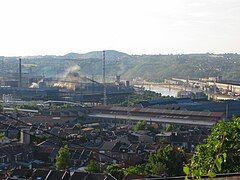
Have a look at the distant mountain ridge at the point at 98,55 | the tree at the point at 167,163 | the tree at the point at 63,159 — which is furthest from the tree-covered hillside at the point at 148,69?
the tree at the point at 167,163

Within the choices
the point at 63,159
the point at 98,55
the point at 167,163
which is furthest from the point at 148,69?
the point at 167,163

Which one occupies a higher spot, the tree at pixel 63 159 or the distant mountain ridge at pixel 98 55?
the distant mountain ridge at pixel 98 55

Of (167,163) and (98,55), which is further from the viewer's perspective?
(98,55)

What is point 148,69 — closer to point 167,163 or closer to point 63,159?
point 63,159

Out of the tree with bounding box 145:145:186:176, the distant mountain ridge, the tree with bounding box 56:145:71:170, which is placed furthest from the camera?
the distant mountain ridge

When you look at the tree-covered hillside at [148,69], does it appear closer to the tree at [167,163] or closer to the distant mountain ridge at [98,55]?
the distant mountain ridge at [98,55]

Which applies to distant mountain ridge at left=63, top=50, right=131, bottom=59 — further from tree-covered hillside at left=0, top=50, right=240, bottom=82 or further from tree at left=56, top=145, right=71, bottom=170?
tree at left=56, top=145, right=71, bottom=170

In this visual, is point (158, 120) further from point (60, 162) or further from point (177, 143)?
point (60, 162)

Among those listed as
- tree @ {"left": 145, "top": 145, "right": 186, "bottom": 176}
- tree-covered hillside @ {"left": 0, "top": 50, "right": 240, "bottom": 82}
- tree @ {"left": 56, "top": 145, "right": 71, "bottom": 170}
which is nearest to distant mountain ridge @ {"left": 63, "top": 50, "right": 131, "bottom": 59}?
tree-covered hillside @ {"left": 0, "top": 50, "right": 240, "bottom": 82}

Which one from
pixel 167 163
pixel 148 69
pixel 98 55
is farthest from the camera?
pixel 98 55
